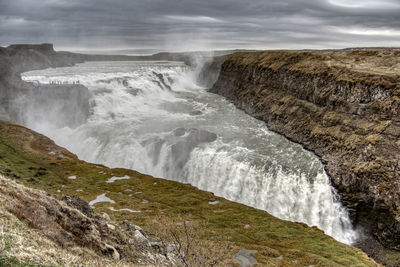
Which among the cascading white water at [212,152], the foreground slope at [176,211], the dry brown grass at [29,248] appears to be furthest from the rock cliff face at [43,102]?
the dry brown grass at [29,248]

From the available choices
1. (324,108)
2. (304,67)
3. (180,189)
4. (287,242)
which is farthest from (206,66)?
(287,242)

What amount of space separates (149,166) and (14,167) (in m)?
16.7

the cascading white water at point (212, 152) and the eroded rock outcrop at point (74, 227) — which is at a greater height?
the eroded rock outcrop at point (74, 227)

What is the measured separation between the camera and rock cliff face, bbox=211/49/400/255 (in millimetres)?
29859

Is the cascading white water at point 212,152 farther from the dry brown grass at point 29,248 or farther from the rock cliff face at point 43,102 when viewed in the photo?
the dry brown grass at point 29,248

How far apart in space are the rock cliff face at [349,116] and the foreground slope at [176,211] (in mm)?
7159

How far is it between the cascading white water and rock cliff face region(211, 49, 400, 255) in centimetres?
215

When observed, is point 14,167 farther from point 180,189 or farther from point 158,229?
point 158,229

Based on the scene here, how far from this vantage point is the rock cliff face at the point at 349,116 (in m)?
29.9

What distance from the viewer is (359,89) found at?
41.2 meters

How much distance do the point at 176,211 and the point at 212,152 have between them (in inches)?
574

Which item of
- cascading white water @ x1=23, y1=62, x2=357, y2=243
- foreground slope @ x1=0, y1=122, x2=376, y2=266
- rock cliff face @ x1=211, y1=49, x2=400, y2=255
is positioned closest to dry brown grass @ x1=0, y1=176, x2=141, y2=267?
foreground slope @ x1=0, y1=122, x2=376, y2=266

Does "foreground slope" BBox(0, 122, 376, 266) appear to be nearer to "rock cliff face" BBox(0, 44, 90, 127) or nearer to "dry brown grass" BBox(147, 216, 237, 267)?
"dry brown grass" BBox(147, 216, 237, 267)

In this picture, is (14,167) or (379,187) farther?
(14,167)
